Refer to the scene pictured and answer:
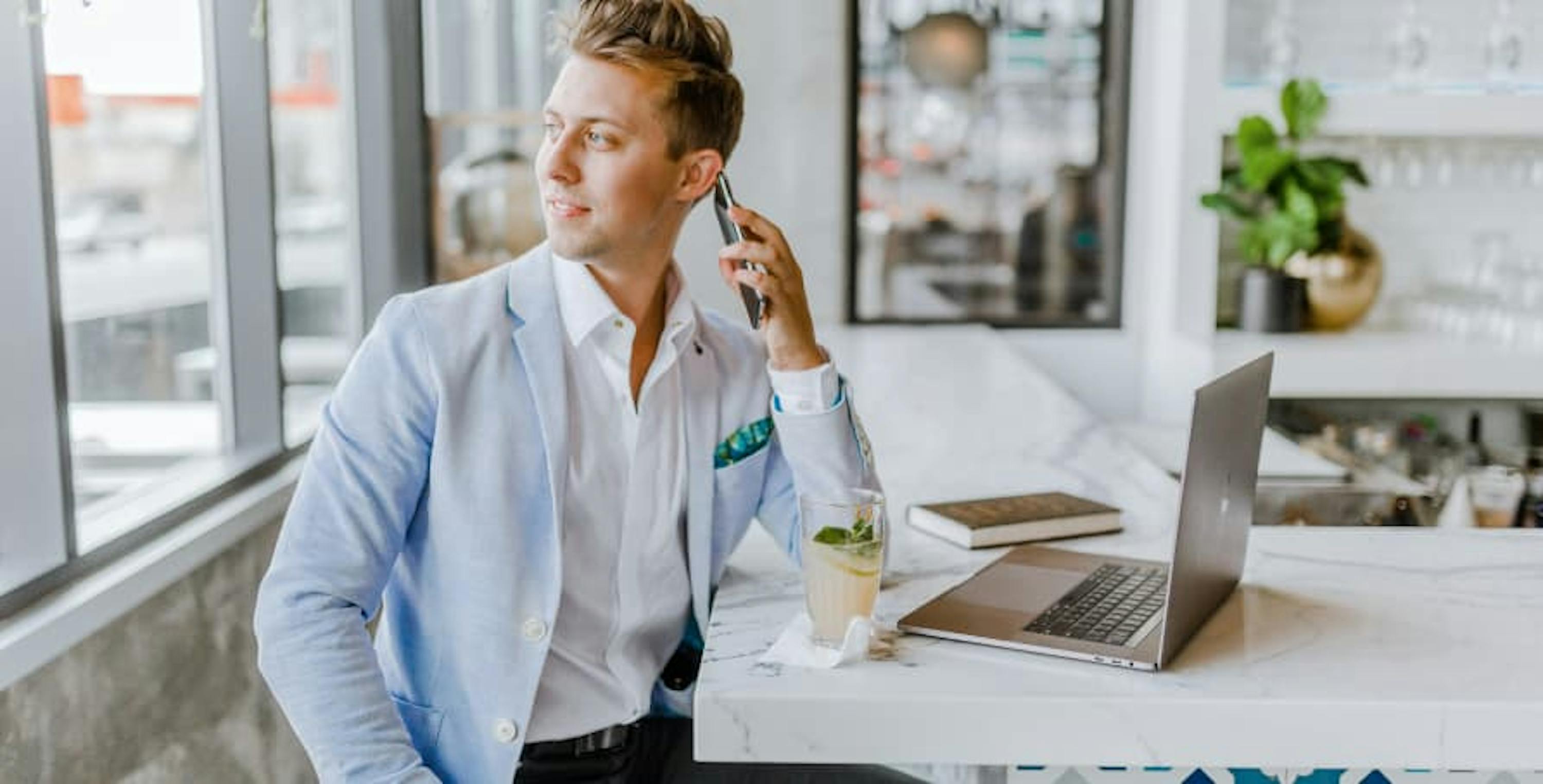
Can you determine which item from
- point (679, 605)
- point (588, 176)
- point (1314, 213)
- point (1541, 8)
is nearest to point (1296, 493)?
point (1314, 213)

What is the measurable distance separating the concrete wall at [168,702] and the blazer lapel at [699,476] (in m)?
0.81

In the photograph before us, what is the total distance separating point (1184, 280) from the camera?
4.19 m

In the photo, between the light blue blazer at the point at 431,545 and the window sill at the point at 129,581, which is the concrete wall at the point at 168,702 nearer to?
the window sill at the point at 129,581

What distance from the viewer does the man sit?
1.48 meters

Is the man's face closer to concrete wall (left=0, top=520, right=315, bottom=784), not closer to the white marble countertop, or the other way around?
the white marble countertop

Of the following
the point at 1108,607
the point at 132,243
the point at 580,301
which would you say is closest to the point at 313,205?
the point at 132,243

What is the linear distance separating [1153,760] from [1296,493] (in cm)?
191

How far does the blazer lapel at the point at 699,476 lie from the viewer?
1647mm

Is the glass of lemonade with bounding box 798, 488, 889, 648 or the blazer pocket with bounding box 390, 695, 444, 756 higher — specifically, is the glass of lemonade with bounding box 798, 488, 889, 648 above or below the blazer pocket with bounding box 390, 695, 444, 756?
above

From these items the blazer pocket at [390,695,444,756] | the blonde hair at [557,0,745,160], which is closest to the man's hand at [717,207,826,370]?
the blonde hair at [557,0,745,160]

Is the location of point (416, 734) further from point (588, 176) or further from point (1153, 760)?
point (1153, 760)

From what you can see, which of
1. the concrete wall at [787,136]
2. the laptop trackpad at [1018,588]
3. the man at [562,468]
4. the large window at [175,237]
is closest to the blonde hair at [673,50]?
the man at [562,468]

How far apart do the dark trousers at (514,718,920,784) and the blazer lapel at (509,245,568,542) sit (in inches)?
10.0

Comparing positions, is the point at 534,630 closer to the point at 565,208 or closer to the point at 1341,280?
the point at 565,208
